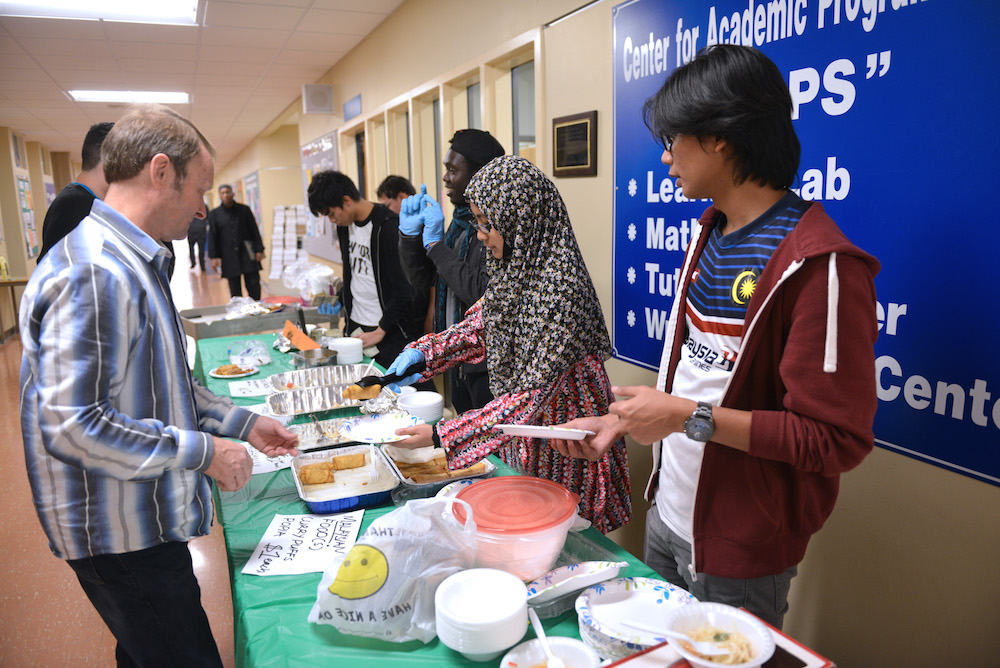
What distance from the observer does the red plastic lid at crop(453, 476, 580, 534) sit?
1.09 meters

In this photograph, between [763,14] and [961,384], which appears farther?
[763,14]

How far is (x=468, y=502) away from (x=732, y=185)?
0.77 m

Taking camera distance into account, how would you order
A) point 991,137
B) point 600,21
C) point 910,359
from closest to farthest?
point 991,137
point 910,359
point 600,21

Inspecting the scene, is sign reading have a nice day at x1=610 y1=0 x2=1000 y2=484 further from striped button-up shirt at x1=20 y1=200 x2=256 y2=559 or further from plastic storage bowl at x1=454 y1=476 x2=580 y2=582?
striped button-up shirt at x1=20 y1=200 x2=256 y2=559

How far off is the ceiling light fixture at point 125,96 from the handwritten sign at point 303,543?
785 centimetres

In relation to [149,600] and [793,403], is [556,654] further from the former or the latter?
[149,600]

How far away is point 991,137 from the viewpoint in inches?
46.9

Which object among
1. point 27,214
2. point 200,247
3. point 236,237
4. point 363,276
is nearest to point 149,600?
point 363,276

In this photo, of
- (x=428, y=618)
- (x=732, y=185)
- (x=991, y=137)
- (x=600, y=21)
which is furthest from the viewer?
(x=600, y=21)

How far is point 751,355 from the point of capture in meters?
0.99

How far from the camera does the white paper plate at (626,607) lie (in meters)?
0.87

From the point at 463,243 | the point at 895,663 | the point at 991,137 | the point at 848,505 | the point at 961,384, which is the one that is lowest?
the point at 895,663

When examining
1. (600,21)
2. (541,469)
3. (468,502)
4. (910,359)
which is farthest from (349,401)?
(600,21)

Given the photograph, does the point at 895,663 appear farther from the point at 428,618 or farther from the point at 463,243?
the point at 463,243
